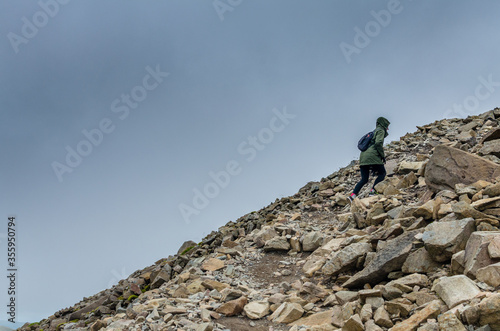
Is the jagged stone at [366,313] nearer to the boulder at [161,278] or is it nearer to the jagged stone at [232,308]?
the jagged stone at [232,308]

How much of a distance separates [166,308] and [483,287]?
650 centimetres

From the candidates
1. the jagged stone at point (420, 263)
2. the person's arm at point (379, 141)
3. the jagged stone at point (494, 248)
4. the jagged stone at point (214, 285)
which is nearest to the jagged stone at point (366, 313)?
the jagged stone at point (420, 263)

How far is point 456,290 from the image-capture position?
184 inches

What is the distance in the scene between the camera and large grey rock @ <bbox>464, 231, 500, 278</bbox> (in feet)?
16.5

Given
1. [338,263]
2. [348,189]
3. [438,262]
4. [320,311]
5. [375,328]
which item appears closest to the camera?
[375,328]

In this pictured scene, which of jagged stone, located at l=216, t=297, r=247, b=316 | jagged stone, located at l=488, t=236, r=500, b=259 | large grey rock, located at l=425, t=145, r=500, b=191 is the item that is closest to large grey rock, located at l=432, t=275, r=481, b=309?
jagged stone, located at l=488, t=236, r=500, b=259

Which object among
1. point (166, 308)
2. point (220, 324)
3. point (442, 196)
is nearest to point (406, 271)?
point (442, 196)

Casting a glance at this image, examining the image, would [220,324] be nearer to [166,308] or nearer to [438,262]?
[166,308]

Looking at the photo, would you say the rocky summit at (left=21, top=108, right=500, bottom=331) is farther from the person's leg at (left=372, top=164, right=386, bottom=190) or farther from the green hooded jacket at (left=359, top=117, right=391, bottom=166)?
the green hooded jacket at (left=359, top=117, right=391, bottom=166)

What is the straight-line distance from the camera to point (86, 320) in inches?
483

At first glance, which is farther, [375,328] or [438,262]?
[438,262]

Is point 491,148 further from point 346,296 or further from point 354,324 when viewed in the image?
point 354,324

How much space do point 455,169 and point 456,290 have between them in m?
5.37

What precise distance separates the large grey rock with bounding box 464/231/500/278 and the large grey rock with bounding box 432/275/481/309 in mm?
398
